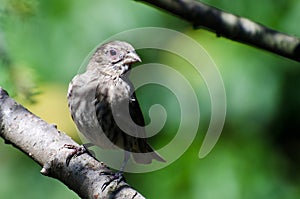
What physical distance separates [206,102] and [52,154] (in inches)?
46.4

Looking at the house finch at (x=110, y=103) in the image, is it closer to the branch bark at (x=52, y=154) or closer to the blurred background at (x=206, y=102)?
the blurred background at (x=206, y=102)

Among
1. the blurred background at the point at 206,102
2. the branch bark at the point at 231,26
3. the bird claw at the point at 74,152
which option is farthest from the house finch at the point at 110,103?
the branch bark at the point at 231,26

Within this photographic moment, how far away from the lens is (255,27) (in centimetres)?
248

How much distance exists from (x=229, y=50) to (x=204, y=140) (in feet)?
1.42

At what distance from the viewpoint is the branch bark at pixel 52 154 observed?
2.67 metres

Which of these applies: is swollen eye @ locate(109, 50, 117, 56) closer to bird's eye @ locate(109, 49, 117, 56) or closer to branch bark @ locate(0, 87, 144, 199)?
bird's eye @ locate(109, 49, 117, 56)

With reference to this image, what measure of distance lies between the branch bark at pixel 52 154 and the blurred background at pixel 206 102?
2.36 ft

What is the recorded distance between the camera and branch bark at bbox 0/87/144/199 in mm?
2670

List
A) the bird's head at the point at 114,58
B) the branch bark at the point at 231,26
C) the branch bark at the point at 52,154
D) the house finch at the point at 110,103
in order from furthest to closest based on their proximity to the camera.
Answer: the bird's head at the point at 114,58, the house finch at the point at 110,103, the branch bark at the point at 52,154, the branch bark at the point at 231,26

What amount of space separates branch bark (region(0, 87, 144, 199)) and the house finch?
0.43 metres

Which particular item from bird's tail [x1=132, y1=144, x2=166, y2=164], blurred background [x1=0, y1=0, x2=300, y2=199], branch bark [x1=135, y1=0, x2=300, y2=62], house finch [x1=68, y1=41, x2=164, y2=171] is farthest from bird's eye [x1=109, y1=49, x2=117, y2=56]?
branch bark [x1=135, y1=0, x2=300, y2=62]

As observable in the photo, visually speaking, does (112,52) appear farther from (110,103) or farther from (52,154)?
(52,154)

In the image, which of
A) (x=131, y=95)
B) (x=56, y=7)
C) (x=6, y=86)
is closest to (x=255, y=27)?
(x=6, y=86)

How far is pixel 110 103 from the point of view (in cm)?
332
